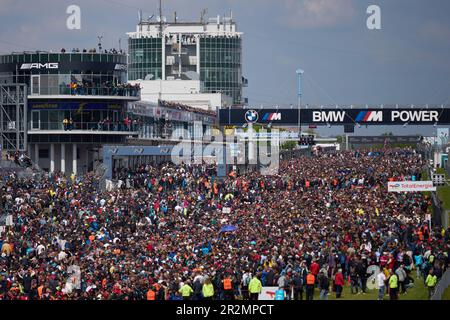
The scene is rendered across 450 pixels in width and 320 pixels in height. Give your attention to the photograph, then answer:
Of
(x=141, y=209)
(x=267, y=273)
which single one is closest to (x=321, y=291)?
(x=267, y=273)

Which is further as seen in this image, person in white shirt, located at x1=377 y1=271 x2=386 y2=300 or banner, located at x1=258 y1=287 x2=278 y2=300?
person in white shirt, located at x1=377 y1=271 x2=386 y2=300

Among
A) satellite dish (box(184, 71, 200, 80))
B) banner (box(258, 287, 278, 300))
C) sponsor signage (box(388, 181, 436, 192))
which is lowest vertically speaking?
banner (box(258, 287, 278, 300))

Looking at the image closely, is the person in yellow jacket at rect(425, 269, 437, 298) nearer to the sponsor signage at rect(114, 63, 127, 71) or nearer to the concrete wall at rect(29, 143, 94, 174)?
the sponsor signage at rect(114, 63, 127, 71)

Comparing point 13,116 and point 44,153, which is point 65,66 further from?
point 44,153

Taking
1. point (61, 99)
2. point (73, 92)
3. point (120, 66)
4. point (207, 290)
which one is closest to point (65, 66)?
point (73, 92)

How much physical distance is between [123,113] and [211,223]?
A: 2534cm

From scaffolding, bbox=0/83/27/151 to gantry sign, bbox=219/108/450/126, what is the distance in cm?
1660

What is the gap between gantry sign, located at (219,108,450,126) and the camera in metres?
73.9

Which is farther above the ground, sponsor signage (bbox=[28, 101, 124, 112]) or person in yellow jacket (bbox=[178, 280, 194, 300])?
sponsor signage (bbox=[28, 101, 124, 112])

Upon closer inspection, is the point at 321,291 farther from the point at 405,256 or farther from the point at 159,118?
the point at 159,118

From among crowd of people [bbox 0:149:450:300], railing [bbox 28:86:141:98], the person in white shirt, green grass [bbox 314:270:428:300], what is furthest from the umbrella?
railing [bbox 28:86:141:98]

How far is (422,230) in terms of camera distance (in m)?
33.4

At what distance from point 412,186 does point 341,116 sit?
113ft

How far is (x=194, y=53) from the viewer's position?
508ft
